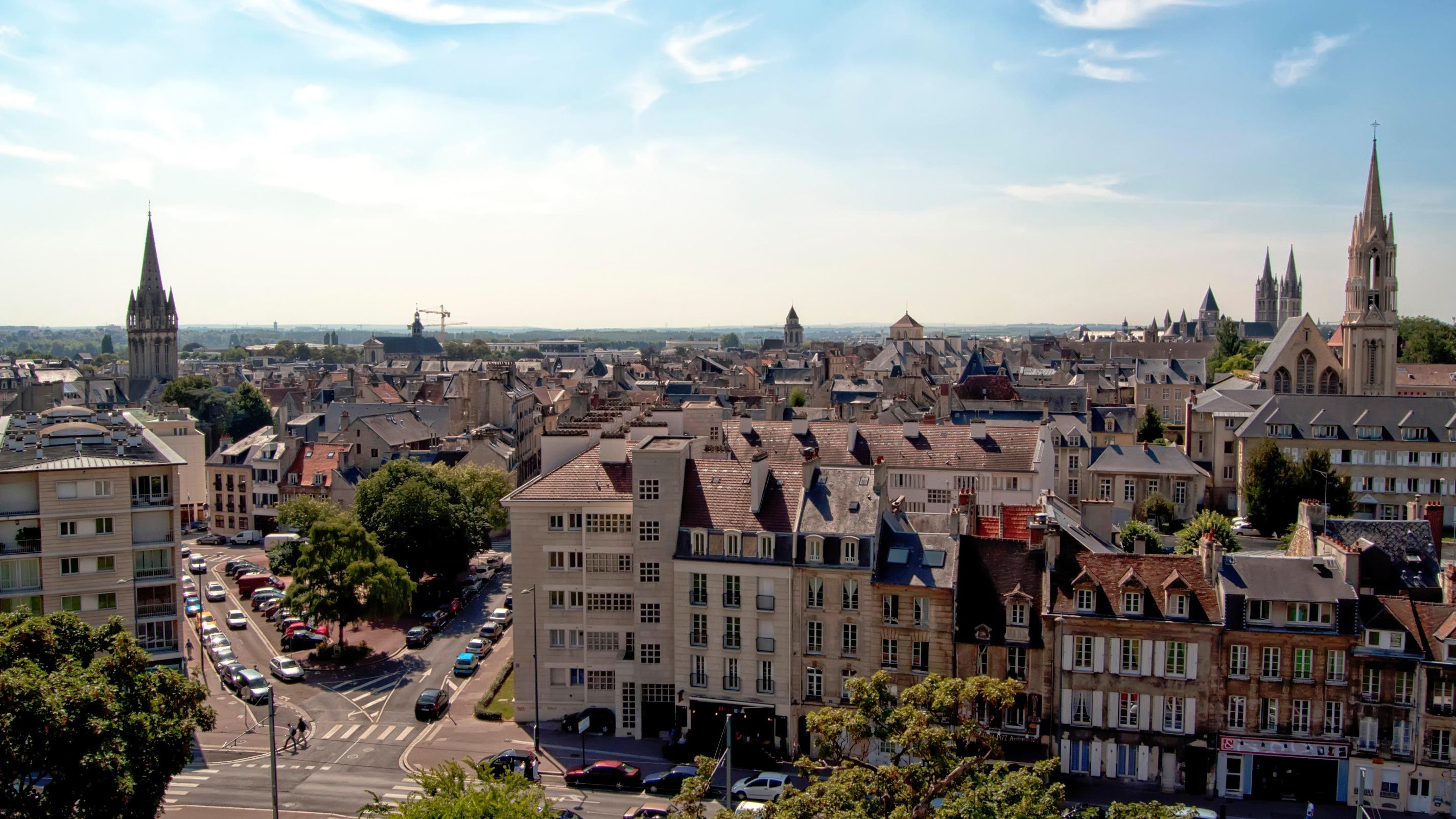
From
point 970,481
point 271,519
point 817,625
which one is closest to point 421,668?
point 817,625

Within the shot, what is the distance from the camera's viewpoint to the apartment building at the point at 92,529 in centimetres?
5253

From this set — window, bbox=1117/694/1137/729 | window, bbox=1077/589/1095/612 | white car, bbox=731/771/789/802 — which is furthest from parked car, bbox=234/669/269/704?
window, bbox=1117/694/1137/729

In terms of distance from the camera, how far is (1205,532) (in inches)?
2689

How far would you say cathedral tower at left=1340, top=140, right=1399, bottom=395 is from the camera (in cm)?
12088

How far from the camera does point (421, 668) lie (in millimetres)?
63406

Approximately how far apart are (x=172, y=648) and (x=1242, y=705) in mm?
50042

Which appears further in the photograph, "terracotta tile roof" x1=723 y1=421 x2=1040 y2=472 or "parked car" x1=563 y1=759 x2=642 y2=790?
"terracotta tile roof" x1=723 y1=421 x2=1040 y2=472

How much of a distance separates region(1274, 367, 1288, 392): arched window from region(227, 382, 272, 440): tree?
13283cm

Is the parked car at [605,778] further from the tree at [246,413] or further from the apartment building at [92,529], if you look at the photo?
the tree at [246,413]

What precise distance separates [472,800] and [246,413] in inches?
5777

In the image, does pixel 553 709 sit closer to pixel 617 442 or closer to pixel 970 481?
pixel 617 442

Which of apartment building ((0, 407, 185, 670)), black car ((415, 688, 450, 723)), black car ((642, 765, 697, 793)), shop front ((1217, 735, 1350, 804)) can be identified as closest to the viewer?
shop front ((1217, 735, 1350, 804))

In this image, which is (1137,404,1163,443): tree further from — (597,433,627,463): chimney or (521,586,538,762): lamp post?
(521,586,538,762): lamp post

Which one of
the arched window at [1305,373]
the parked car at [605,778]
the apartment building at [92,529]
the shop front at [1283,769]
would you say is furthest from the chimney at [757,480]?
the arched window at [1305,373]
